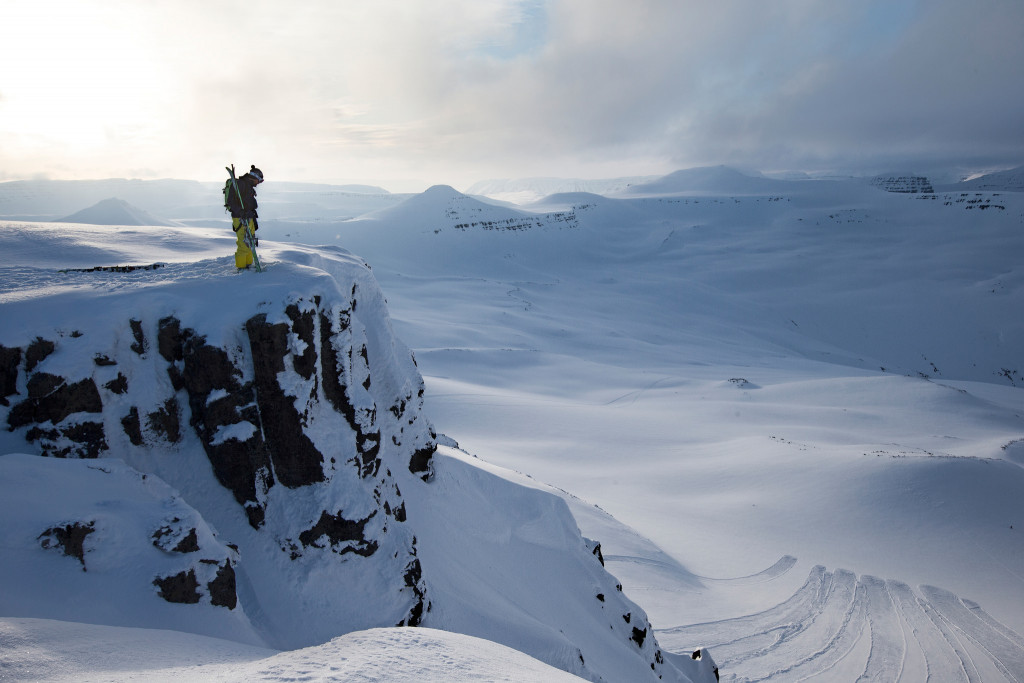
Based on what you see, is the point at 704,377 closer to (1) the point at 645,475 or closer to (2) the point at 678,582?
(1) the point at 645,475

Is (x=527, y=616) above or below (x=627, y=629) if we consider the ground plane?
above

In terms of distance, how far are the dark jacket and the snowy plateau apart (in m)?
1.07

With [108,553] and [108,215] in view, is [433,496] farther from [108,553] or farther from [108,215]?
[108,215]

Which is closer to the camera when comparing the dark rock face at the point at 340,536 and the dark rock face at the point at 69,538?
the dark rock face at the point at 69,538

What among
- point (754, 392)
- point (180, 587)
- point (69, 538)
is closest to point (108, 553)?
point (69, 538)

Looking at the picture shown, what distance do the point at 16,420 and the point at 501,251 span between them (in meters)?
69.0

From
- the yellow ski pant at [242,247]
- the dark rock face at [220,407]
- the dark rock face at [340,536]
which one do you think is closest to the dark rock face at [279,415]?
the dark rock face at [220,407]

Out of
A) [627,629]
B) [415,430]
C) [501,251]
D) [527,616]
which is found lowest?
[627,629]

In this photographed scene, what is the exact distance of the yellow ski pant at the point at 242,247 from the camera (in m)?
8.25

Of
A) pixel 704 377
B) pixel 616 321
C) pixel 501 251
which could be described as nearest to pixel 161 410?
pixel 704 377

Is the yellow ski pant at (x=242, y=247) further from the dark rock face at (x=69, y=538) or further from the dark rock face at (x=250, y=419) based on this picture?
the dark rock face at (x=69, y=538)

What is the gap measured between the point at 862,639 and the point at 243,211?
1925 cm

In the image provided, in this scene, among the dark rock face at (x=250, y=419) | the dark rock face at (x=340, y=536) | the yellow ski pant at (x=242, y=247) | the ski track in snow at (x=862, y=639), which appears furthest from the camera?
the ski track in snow at (x=862, y=639)

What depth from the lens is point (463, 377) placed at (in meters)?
30.8
